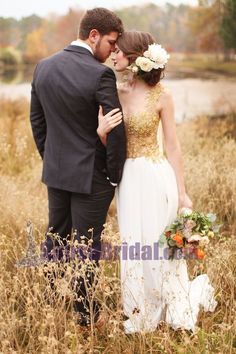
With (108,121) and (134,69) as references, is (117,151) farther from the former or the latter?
(134,69)

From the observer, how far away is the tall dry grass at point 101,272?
9.39 feet

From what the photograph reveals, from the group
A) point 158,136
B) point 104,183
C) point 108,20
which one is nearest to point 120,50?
point 108,20

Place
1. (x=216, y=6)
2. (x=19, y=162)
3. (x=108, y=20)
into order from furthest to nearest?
(x=216, y=6)
(x=19, y=162)
(x=108, y=20)

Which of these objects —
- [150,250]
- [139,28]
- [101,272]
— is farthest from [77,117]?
[139,28]

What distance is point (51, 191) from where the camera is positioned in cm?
333

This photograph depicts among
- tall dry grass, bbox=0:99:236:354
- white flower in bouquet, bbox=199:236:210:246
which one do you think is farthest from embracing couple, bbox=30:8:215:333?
white flower in bouquet, bbox=199:236:210:246

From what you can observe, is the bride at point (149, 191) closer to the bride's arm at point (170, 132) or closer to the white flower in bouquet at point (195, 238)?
the bride's arm at point (170, 132)

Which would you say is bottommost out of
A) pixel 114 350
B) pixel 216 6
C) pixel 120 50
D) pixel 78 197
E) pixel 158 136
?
pixel 114 350

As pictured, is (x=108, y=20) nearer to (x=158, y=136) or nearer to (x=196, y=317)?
(x=158, y=136)

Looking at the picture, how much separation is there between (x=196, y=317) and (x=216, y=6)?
560 cm

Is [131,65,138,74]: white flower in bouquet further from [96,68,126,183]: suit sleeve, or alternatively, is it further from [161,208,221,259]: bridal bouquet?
[161,208,221,259]: bridal bouquet

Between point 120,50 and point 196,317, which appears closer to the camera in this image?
point 120,50

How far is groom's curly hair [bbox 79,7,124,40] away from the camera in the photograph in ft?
9.82

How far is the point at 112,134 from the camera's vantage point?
2.98 meters
